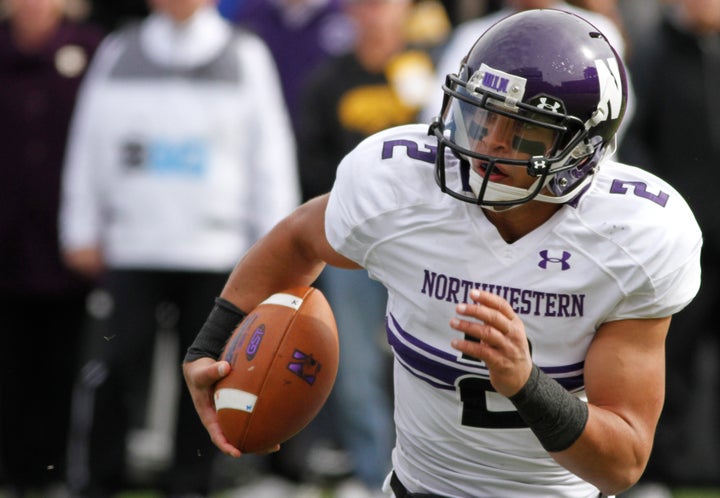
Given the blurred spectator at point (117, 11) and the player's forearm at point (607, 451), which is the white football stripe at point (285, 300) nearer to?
the player's forearm at point (607, 451)

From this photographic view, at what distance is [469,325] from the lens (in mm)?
2865

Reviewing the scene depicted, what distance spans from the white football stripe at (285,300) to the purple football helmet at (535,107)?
0.55m

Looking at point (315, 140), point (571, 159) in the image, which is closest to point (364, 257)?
point (571, 159)

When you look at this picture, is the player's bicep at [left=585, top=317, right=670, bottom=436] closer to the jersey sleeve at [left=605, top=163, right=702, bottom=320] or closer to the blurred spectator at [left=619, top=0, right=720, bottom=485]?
the jersey sleeve at [left=605, top=163, right=702, bottom=320]

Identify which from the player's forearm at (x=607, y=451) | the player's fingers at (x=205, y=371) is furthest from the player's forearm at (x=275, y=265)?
the player's forearm at (x=607, y=451)

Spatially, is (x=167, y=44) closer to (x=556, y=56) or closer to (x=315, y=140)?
(x=315, y=140)

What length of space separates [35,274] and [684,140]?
111 inches

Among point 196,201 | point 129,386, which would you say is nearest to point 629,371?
point 196,201

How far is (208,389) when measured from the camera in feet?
11.8

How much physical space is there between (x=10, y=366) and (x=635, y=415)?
12.5 feet

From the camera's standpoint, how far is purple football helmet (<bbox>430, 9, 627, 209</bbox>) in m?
3.20

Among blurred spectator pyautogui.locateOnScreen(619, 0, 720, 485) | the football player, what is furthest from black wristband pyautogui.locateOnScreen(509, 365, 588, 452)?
blurred spectator pyautogui.locateOnScreen(619, 0, 720, 485)

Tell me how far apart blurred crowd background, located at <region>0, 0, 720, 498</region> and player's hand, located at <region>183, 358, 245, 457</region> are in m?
2.31

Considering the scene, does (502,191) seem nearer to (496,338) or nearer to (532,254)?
(532,254)
